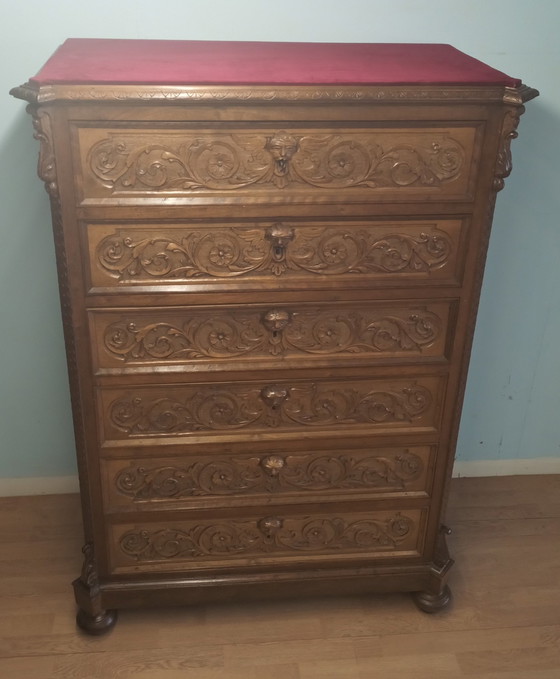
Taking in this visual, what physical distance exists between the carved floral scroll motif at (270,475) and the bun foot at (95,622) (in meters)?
0.37

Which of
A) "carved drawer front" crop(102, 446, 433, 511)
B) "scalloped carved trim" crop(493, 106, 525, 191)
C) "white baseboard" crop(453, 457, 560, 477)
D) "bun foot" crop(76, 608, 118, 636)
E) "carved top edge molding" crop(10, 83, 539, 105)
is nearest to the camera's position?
"carved top edge molding" crop(10, 83, 539, 105)

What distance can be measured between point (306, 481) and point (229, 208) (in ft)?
2.24

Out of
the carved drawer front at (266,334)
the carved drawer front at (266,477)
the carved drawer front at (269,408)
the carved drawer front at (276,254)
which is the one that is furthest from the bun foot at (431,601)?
the carved drawer front at (276,254)

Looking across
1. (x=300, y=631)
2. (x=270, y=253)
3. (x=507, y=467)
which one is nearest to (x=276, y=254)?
(x=270, y=253)

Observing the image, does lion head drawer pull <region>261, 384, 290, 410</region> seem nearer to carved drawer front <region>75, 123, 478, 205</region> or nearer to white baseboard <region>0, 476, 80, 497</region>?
carved drawer front <region>75, 123, 478, 205</region>

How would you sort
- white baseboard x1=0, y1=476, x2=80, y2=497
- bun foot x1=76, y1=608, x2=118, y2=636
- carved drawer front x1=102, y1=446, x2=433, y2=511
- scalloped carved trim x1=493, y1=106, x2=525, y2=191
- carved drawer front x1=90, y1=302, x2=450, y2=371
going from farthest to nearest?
white baseboard x1=0, y1=476, x2=80, y2=497 → bun foot x1=76, y1=608, x2=118, y2=636 → carved drawer front x1=102, y1=446, x2=433, y2=511 → carved drawer front x1=90, y1=302, x2=450, y2=371 → scalloped carved trim x1=493, y1=106, x2=525, y2=191

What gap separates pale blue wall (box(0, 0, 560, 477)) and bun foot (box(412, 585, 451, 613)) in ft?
1.97

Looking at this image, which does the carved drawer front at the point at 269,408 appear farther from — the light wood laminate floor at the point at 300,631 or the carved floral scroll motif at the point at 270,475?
the light wood laminate floor at the point at 300,631

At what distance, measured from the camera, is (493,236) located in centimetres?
202

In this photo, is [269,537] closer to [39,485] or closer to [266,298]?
[266,298]

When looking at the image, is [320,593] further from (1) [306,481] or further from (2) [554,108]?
(2) [554,108]

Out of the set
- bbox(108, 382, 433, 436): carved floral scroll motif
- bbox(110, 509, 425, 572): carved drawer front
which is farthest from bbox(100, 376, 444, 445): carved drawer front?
bbox(110, 509, 425, 572): carved drawer front

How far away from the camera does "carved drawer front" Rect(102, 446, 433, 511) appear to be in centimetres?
164

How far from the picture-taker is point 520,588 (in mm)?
1974
